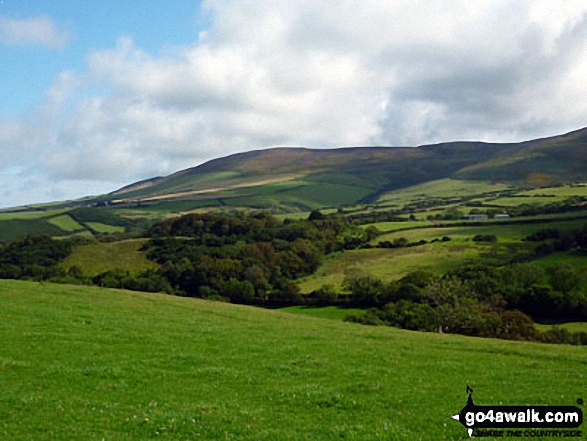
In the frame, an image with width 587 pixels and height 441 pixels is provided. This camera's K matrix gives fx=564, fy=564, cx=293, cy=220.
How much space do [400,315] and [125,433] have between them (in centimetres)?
4833

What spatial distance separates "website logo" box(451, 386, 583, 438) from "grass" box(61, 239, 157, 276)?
9944 cm

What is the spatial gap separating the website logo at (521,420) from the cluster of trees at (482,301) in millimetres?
35308

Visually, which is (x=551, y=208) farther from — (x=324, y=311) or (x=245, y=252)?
(x=324, y=311)

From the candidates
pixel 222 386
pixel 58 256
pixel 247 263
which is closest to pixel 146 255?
pixel 58 256

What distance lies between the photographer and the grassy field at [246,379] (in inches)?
536

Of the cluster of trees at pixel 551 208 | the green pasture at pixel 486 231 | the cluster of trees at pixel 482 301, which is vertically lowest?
the cluster of trees at pixel 482 301

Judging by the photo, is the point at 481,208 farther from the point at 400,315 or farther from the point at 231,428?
the point at 231,428

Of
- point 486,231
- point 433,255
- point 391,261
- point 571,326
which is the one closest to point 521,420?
point 571,326

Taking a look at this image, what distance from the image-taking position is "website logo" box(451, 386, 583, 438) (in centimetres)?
1339

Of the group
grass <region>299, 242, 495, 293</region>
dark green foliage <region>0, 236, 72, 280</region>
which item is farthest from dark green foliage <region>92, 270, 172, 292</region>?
grass <region>299, 242, 495, 293</region>

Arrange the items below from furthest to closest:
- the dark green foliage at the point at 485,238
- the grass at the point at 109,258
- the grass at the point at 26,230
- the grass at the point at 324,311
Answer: the grass at the point at 26,230 < the dark green foliage at the point at 485,238 < the grass at the point at 109,258 < the grass at the point at 324,311

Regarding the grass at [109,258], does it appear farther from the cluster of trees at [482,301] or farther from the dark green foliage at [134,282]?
the cluster of trees at [482,301]

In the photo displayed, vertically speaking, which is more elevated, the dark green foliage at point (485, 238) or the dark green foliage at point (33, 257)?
the dark green foliage at point (33, 257)

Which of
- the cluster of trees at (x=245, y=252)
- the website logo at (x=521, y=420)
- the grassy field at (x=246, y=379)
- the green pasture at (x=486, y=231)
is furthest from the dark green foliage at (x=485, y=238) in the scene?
the website logo at (x=521, y=420)
